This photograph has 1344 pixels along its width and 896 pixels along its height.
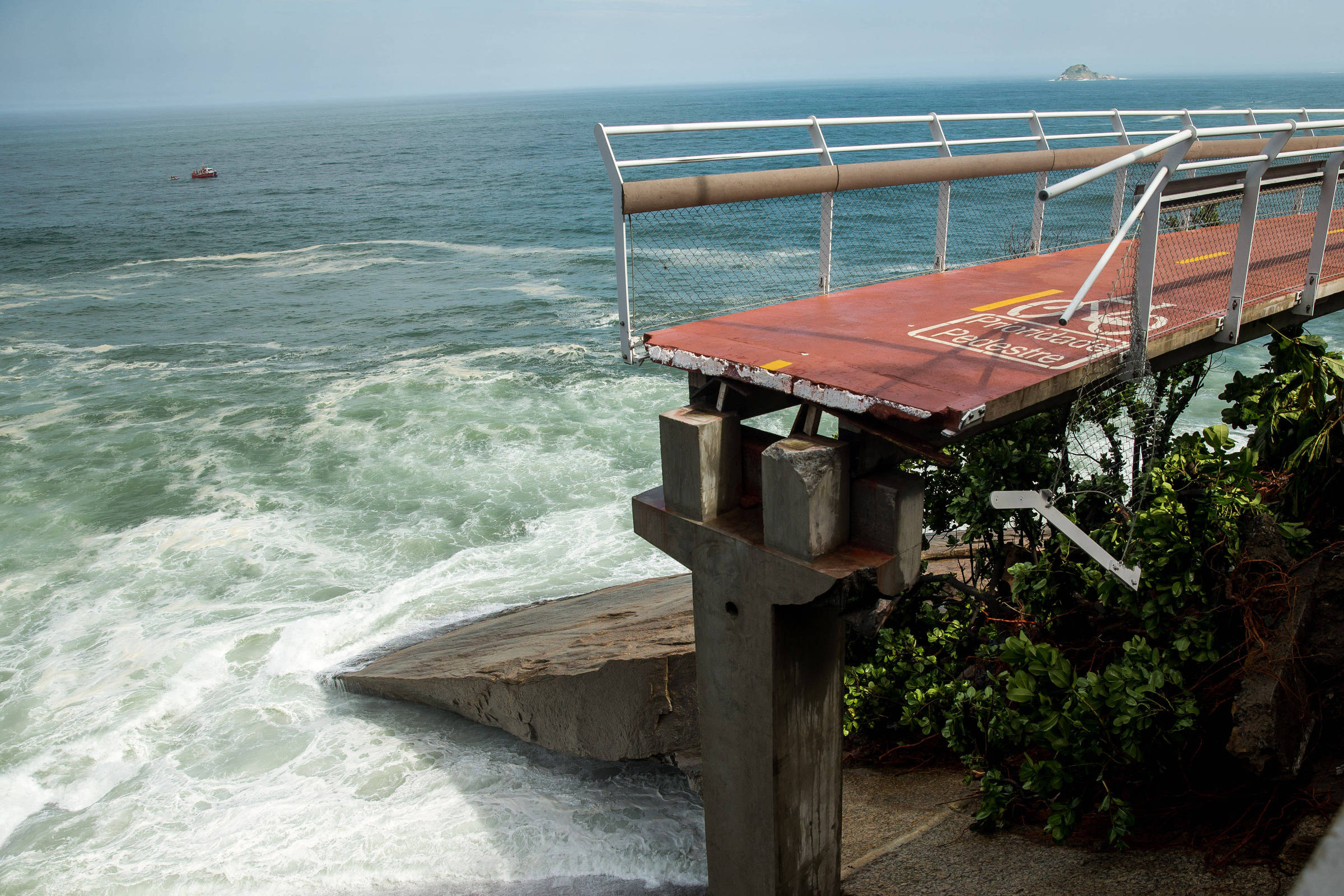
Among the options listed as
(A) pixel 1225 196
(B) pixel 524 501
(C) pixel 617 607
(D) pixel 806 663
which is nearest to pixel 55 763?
(C) pixel 617 607

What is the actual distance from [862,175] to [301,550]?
9.68m

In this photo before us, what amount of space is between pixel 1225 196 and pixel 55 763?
10.7 metres

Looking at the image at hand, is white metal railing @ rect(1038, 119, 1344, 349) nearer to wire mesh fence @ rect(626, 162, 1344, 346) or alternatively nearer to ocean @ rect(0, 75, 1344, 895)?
wire mesh fence @ rect(626, 162, 1344, 346)

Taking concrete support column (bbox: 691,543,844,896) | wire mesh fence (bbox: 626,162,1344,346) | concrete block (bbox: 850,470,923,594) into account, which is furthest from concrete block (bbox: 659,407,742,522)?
wire mesh fence (bbox: 626,162,1344,346)

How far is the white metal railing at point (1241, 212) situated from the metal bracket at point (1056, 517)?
3.11ft

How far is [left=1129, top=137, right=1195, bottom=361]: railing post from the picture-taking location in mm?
4664

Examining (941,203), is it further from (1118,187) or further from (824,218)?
(1118,187)

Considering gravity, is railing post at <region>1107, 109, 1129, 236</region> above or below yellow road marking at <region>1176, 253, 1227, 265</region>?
above

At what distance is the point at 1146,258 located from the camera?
4.94m

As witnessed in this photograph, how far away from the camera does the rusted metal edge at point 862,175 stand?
18.3ft

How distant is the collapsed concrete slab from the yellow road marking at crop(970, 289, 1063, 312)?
10.6 feet

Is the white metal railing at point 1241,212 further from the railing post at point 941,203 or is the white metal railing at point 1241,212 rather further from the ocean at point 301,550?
the ocean at point 301,550

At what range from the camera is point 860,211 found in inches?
1451

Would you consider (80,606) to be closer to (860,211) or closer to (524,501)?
(524,501)
